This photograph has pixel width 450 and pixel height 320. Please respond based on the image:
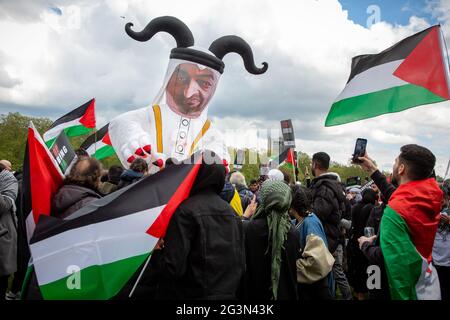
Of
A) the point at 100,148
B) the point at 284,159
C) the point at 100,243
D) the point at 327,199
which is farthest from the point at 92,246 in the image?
the point at 284,159

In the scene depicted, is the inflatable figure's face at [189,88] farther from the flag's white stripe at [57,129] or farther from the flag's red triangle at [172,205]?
the flag's white stripe at [57,129]

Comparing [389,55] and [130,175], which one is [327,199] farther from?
[130,175]

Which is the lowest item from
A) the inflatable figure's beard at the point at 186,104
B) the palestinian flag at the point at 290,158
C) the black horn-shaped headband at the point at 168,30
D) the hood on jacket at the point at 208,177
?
the hood on jacket at the point at 208,177

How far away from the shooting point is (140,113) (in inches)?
197

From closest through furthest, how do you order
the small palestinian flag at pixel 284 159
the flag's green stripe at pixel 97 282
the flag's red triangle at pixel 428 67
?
the flag's green stripe at pixel 97 282, the flag's red triangle at pixel 428 67, the small palestinian flag at pixel 284 159

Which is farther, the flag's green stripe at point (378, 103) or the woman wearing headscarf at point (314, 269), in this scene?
the flag's green stripe at point (378, 103)

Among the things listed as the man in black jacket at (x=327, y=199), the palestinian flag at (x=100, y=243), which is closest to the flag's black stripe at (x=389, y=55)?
the man in black jacket at (x=327, y=199)

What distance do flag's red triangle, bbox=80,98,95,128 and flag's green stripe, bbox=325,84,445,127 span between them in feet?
16.7

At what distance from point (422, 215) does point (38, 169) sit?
311 centimetres

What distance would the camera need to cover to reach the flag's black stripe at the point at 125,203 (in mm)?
2791

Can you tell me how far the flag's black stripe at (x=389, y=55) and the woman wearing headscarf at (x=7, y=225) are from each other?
4463mm

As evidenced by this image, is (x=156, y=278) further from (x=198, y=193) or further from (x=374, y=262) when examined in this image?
(x=374, y=262)
